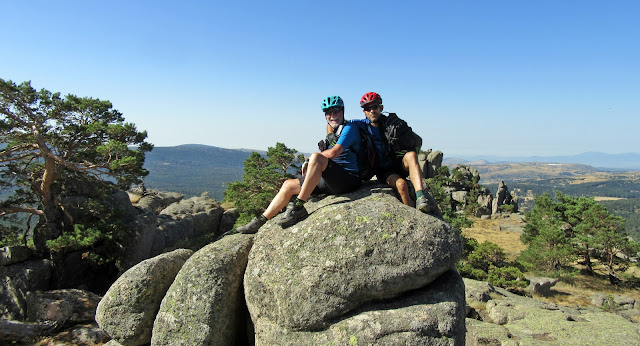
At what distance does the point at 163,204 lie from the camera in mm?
34844

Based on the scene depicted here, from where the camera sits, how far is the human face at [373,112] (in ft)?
24.9

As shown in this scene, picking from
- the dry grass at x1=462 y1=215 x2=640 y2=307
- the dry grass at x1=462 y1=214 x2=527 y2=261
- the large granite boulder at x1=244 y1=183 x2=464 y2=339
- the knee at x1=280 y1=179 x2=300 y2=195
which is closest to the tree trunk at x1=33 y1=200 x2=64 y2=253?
the large granite boulder at x1=244 y1=183 x2=464 y2=339

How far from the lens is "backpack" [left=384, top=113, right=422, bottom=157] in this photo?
286 inches

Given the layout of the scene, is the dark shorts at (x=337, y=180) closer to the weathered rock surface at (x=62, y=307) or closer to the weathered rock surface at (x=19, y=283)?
the weathered rock surface at (x=62, y=307)

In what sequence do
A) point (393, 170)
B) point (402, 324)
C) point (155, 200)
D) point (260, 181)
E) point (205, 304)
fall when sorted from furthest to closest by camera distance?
point (155, 200) → point (260, 181) → point (393, 170) → point (205, 304) → point (402, 324)

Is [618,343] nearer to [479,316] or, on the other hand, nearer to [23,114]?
[479,316]

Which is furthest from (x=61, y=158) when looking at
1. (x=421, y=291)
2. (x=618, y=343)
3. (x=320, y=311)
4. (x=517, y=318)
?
(x=618, y=343)

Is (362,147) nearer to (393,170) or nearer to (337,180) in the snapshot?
(337,180)

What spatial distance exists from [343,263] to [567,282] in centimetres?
3572

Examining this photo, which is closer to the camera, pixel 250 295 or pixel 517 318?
pixel 250 295

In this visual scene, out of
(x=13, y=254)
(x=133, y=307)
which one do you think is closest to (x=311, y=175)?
(x=133, y=307)

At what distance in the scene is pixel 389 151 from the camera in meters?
7.68

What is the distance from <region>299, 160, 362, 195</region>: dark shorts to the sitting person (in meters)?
0.82

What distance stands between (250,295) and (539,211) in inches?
1946
